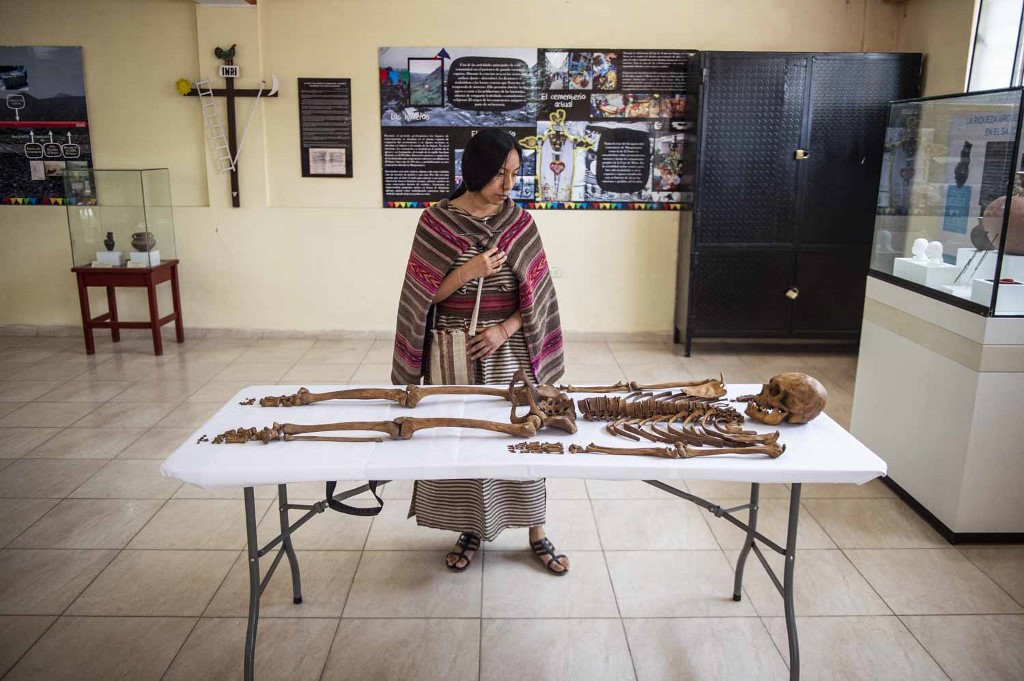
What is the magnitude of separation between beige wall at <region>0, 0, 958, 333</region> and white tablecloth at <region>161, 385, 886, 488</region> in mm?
4076

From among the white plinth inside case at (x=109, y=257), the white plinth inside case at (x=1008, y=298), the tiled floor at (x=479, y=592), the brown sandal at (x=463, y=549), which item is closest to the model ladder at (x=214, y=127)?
the white plinth inside case at (x=109, y=257)

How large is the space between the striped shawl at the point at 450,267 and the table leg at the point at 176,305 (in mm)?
3862

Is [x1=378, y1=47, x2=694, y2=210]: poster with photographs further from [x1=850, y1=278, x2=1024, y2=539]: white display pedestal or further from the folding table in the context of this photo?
the folding table

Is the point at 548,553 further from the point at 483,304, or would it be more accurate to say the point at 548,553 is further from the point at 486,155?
the point at 486,155

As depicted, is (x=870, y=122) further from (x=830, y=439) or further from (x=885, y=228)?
(x=830, y=439)

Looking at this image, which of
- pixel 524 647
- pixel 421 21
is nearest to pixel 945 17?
pixel 421 21

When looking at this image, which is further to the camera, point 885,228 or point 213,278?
point 213,278

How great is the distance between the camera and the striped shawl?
2680 millimetres

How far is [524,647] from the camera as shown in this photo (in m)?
2.46

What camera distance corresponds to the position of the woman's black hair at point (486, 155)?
2531mm

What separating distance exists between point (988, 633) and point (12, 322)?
273 inches

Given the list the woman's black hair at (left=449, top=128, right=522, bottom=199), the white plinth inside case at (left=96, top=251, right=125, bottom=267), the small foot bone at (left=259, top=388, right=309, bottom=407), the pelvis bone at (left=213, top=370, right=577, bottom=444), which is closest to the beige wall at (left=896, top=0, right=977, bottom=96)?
the woman's black hair at (left=449, top=128, right=522, bottom=199)

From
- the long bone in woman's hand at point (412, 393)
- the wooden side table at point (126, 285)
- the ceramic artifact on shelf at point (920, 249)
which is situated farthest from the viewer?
the wooden side table at point (126, 285)

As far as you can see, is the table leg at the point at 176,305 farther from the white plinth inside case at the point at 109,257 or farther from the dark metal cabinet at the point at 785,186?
the dark metal cabinet at the point at 785,186
